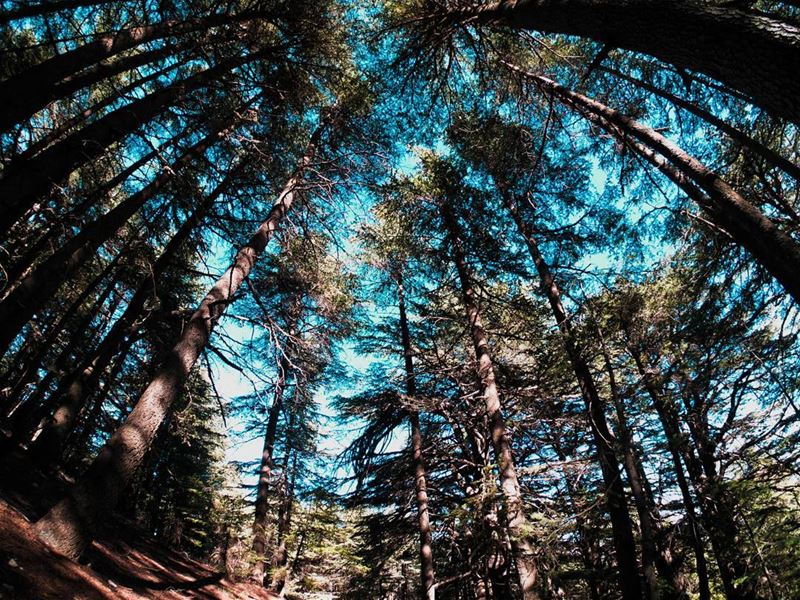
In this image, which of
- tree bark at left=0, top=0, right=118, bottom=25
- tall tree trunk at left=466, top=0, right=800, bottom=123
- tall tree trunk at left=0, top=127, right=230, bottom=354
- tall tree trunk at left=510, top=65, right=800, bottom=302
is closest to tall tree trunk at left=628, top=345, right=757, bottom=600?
tall tree trunk at left=510, top=65, right=800, bottom=302

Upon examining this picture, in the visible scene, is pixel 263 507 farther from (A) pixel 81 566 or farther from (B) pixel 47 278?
(B) pixel 47 278

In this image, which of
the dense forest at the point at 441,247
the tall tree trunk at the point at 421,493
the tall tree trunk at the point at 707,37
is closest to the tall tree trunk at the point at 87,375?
the dense forest at the point at 441,247

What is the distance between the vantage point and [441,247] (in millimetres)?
9453

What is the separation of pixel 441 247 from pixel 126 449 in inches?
281

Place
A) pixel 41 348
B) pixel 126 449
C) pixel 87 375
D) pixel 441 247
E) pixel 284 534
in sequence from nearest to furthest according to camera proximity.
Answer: pixel 126 449 → pixel 41 348 → pixel 87 375 → pixel 441 247 → pixel 284 534

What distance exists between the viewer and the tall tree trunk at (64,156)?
4434 mm

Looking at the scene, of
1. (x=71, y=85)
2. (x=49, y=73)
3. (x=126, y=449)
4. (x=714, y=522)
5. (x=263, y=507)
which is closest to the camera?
(x=126, y=449)

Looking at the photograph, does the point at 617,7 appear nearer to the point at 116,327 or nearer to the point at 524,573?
the point at 524,573

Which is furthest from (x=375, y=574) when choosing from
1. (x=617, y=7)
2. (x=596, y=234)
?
(x=617, y=7)

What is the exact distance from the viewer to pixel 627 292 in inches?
314

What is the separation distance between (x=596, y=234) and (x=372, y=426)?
7.52 metres

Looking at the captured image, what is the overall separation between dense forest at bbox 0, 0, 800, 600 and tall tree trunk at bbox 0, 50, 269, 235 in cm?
5

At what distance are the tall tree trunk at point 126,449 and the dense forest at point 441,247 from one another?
29 millimetres

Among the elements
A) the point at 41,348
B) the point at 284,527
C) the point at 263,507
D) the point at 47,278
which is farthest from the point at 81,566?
the point at 284,527
